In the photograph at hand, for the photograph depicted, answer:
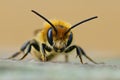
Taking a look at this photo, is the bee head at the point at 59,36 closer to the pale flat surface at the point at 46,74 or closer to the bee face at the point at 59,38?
the bee face at the point at 59,38

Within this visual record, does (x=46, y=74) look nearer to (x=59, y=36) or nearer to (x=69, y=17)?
(x=59, y=36)

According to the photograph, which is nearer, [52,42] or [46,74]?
[46,74]

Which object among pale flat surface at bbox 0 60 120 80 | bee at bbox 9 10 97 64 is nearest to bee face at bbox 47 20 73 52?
bee at bbox 9 10 97 64

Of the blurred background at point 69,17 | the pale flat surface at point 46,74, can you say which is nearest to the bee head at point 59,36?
the pale flat surface at point 46,74

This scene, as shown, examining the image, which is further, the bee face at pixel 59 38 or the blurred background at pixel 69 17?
the blurred background at pixel 69 17

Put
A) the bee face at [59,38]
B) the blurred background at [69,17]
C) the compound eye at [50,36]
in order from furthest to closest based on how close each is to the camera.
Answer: the blurred background at [69,17] → the compound eye at [50,36] → the bee face at [59,38]

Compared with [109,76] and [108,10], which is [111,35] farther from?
[109,76]

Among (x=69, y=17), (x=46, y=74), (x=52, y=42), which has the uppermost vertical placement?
(x=69, y=17)

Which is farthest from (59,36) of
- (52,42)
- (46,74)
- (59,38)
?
(46,74)

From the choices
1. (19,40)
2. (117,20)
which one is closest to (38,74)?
(19,40)
